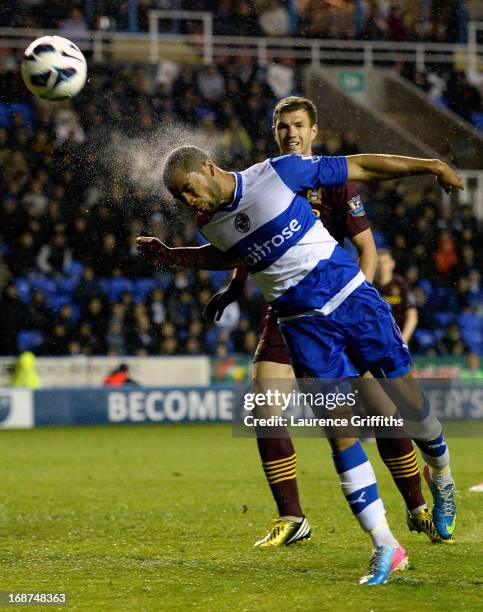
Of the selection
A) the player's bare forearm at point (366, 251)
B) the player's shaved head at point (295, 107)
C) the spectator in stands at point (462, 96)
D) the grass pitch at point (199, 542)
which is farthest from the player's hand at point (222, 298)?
the spectator in stands at point (462, 96)

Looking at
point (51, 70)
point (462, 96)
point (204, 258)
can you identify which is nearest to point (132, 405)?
point (462, 96)

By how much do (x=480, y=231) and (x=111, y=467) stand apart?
9.65 m

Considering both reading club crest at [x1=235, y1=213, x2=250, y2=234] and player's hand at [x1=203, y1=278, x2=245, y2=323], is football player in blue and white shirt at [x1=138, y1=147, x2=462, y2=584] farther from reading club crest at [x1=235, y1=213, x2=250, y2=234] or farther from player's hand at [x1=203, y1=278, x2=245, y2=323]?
player's hand at [x1=203, y1=278, x2=245, y2=323]

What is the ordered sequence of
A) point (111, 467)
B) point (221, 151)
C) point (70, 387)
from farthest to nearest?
1. point (221, 151)
2. point (70, 387)
3. point (111, 467)

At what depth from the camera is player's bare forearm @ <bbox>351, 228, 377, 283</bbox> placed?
6.05 metres

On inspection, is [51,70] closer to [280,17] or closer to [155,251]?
[155,251]

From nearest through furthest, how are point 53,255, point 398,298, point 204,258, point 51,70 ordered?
point 204,258, point 51,70, point 398,298, point 53,255

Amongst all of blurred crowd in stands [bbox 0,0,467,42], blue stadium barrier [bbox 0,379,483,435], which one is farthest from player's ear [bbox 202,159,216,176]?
blurred crowd in stands [bbox 0,0,467,42]

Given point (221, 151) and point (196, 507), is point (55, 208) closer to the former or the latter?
point (221, 151)

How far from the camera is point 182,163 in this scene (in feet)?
15.4

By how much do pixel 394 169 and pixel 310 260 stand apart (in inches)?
20.6

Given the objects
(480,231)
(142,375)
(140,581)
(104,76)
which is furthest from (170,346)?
(140,581)

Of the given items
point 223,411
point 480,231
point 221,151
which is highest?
point 221,151

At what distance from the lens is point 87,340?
15.6 m
